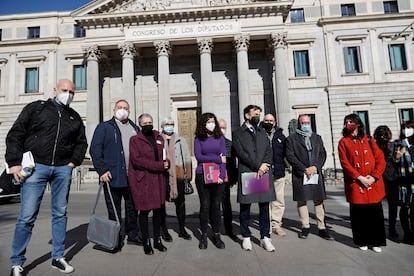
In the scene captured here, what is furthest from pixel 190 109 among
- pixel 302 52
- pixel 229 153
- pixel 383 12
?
pixel 229 153

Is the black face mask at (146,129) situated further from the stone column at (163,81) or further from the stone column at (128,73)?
the stone column at (128,73)

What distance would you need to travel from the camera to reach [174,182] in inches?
214

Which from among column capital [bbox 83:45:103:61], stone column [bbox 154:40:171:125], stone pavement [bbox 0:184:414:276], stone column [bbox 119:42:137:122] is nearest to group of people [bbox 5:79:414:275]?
stone pavement [bbox 0:184:414:276]

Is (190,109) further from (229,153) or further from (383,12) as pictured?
(229,153)

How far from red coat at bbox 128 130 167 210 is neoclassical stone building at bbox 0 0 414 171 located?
18690 mm

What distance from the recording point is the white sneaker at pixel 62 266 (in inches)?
146

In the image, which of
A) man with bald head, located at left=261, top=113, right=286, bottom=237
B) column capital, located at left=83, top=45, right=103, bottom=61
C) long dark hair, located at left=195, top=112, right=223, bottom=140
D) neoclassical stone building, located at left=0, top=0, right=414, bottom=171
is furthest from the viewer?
column capital, located at left=83, top=45, right=103, bottom=61

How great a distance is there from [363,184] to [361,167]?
0.89 ft

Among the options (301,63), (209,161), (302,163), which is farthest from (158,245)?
(301,63)

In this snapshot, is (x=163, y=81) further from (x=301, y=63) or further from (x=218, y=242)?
(x=218, y=242)

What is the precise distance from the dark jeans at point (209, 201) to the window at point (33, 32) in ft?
102

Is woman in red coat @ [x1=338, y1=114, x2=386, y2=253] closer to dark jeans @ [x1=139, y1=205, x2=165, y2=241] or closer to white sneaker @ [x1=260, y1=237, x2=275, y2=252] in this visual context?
white sneaker @ [x1=260, y1=237, x2=275, y2=252]

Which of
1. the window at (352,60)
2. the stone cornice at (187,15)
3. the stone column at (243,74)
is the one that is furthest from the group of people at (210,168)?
the window at (352,60)

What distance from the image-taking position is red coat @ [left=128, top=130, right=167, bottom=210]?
4.58m
